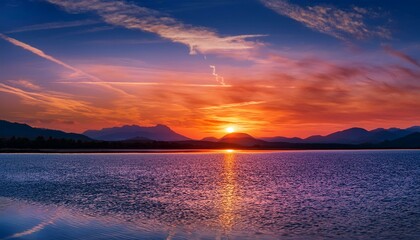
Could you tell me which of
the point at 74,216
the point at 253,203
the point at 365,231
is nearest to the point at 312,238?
the point at 365,231

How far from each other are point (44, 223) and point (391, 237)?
1124 inches

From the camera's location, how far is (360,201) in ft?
169

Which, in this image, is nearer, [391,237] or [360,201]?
[391,237]

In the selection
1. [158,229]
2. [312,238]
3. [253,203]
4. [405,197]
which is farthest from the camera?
[405,197]

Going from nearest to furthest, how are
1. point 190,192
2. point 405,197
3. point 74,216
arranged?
1. point 74,216
2. point 405,197
3. point 190,192

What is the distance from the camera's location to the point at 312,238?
29766 mm

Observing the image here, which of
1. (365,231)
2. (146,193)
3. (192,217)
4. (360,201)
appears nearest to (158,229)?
(192,217)

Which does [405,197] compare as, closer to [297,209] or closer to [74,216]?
[297,209]

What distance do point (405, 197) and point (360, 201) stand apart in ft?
29.1

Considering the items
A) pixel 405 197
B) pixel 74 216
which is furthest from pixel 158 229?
pixel 405 197

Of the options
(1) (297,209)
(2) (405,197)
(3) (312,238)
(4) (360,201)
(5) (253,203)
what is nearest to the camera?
(3) (312,238)

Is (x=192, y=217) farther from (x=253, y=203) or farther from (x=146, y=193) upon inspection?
(x=146, y=193)

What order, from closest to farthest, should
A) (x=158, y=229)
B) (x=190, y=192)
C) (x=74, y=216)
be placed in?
1. (x=158, y=229)
2. (x=74, y=216)
3. (x=190, y=192)

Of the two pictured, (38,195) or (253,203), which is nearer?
(253,203)
